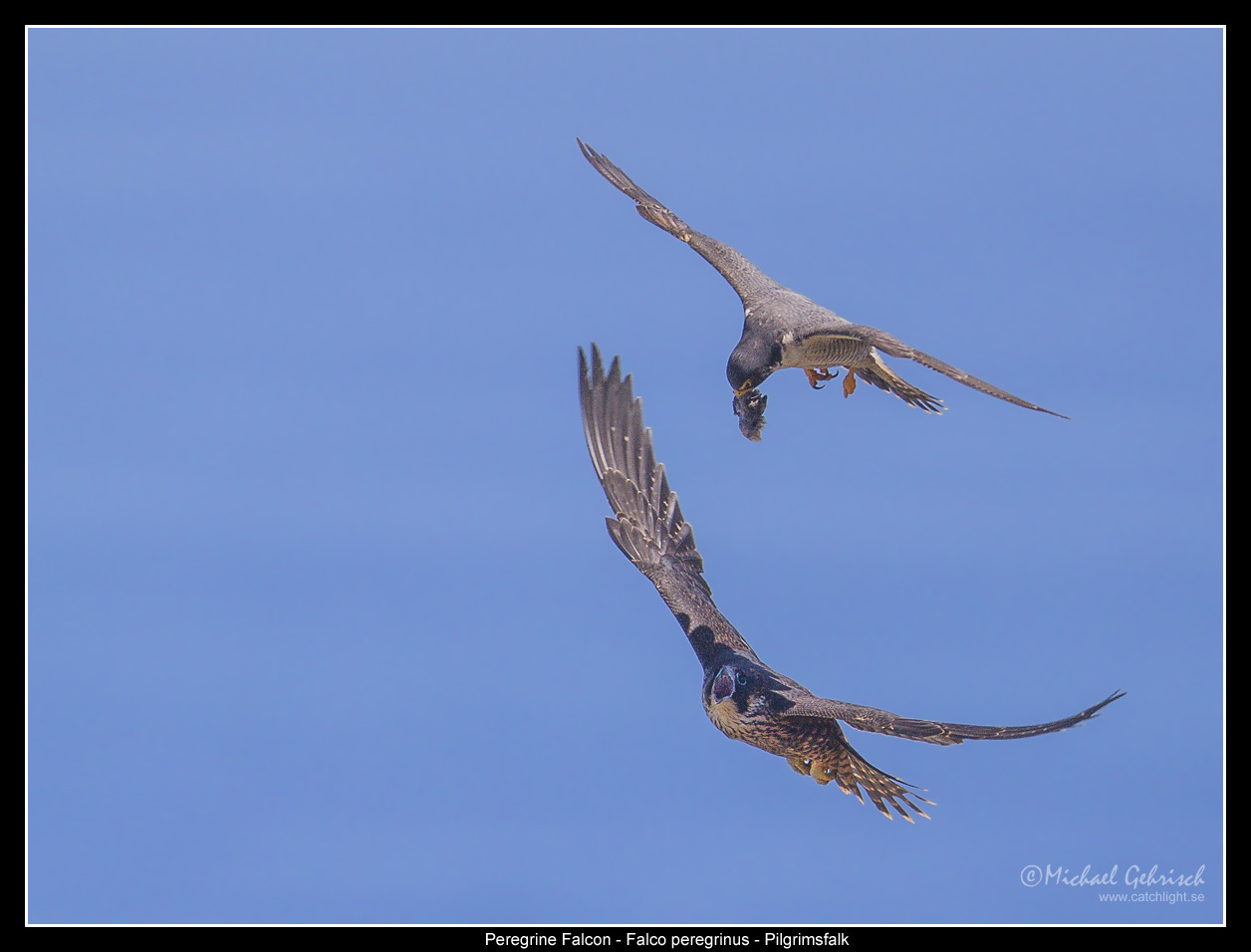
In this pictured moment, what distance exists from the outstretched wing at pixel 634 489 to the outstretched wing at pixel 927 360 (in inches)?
104

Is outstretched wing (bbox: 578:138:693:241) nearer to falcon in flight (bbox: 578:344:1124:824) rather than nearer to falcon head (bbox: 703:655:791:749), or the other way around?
falcon in flight (bbox: 578:344:1124:824)

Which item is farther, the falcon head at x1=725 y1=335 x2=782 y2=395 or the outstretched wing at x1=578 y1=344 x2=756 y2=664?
the outstretched wing at x1=578 y1=344 x2=756 y2=664

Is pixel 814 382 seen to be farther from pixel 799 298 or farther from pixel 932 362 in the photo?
pixel 932 362

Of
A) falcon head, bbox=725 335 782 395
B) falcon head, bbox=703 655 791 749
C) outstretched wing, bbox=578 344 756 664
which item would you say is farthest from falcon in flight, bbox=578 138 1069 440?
falcon head, bbox=703 655 791 749

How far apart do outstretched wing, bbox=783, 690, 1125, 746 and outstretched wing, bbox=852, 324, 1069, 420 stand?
212 cm

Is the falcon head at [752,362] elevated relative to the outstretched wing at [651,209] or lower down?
lower down

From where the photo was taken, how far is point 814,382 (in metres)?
16.2

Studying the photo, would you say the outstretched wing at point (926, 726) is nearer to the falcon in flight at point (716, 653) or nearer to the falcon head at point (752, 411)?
the falcon in flight at point (716, 653)

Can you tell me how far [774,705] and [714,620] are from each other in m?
1.60

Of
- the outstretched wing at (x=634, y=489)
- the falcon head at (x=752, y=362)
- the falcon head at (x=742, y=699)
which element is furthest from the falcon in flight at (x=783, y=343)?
the falcon head at (x=742, y=699)

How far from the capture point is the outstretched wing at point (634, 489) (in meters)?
15.8

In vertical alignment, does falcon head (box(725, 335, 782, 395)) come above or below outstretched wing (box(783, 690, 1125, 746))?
above

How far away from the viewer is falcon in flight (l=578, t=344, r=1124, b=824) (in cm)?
1268
